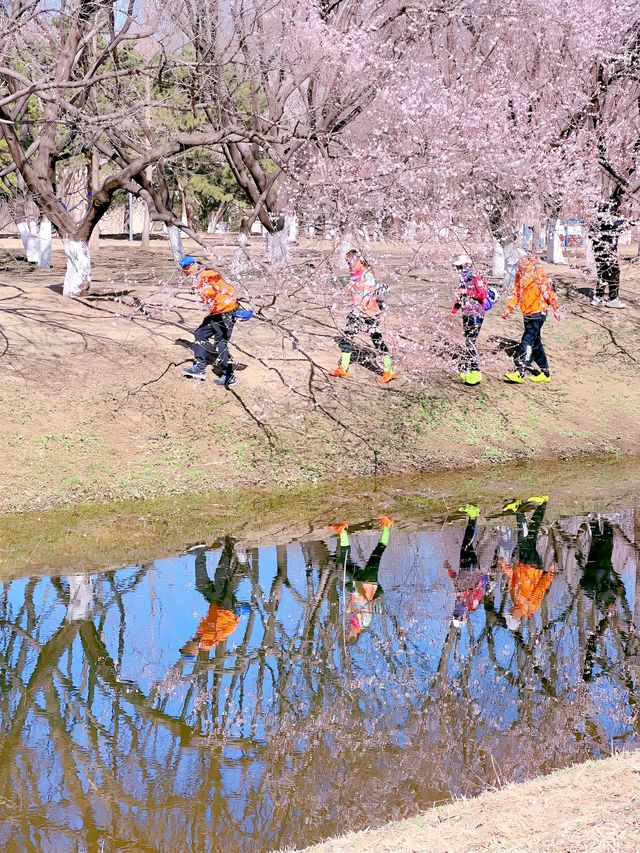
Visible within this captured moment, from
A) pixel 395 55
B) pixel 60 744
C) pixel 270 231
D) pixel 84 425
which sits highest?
pixel 395 55

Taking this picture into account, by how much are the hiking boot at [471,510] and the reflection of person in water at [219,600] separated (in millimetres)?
2942

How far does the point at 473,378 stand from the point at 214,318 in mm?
4358

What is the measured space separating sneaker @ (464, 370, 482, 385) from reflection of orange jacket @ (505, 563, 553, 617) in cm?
626

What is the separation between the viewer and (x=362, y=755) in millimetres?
6223

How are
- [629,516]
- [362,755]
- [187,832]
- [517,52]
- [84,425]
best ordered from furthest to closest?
[517,52], [84,425], [629,516], [362,755], [187,832]

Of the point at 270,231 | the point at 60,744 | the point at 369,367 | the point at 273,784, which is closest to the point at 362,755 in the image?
the point at 273,784

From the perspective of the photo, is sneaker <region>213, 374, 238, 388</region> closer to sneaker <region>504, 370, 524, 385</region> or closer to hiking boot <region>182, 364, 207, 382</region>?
hiking boot <region>182, 364, 207, 382</region>

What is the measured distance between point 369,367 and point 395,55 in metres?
6.81

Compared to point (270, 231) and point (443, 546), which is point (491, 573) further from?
point (270, 231)

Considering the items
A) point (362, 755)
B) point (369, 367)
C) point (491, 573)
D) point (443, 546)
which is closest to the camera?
point (362, 755)

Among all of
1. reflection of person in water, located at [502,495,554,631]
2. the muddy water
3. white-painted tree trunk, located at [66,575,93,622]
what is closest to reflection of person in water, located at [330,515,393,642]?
the muddy water

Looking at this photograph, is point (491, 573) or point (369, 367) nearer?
point (491, 573)

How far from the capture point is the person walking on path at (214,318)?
14234 mm

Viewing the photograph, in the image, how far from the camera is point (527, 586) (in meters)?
9.66
